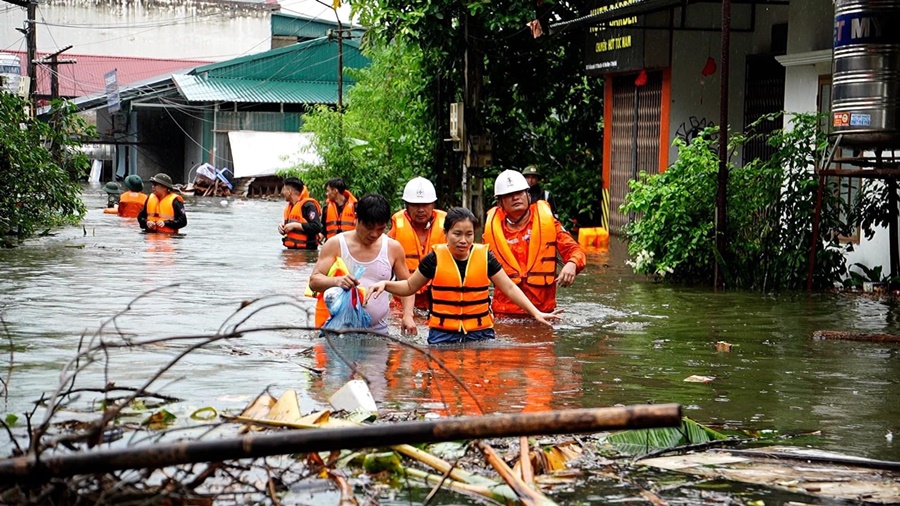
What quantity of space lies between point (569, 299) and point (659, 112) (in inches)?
323

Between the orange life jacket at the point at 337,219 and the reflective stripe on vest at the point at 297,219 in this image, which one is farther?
the reflective stripe on vest at the point at 297,219

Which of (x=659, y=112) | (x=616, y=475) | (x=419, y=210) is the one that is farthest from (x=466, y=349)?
(x=659, y=112)

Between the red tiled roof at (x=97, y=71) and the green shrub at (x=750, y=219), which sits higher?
the red tiled roof at (x=97, y=71)

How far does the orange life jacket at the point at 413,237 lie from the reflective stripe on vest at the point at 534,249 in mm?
709

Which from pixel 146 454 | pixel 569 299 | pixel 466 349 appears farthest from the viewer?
pixel 569 299

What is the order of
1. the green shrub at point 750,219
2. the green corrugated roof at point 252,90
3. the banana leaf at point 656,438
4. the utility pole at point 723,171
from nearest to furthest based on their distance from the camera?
the banana leaf at point 656,438 < the utility pole at point 723,171 < the green shrub at point 750,219 < the green corrugated roof at point 252,90

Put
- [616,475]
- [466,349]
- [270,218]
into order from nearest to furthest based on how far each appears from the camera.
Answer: [616,475] < [466,349] < [270,218]

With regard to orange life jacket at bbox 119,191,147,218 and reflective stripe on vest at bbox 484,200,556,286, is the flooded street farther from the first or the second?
orange life jacket at bbox 119,191,147,218

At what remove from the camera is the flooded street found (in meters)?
7.49

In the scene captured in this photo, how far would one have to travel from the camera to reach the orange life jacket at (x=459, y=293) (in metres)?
9.66

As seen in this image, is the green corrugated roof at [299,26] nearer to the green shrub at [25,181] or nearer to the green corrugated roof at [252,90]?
the green corrugated roof at [252,90]

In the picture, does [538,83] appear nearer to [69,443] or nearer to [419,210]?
[419,210]

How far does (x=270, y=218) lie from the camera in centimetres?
3084

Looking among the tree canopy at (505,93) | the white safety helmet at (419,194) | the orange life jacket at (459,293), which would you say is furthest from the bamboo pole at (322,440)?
the tree canopy at (505,93)
